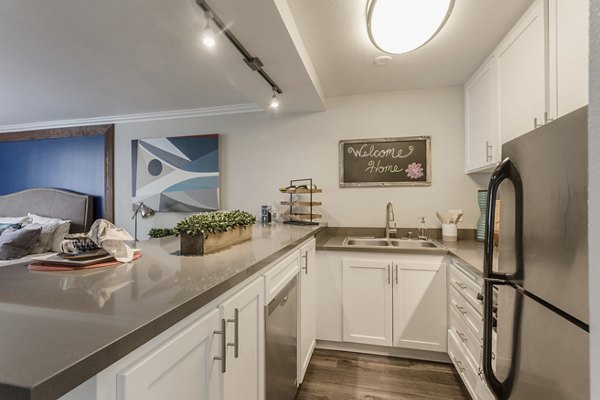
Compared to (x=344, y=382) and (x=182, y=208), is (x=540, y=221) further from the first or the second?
(x=182, y=208)

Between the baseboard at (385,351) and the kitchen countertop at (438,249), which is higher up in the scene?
the kitchen countertop at (438,249)

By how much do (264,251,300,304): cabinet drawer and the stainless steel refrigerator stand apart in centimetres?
78

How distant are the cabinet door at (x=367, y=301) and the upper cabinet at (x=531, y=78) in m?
1.13

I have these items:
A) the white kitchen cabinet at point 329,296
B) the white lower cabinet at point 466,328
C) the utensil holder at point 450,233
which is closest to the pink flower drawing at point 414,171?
the utensil holder at point 450,233

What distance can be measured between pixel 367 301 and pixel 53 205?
12.1 feet

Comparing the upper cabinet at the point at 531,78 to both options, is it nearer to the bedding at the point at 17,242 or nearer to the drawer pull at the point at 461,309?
the drawer pull at the point at 461,309

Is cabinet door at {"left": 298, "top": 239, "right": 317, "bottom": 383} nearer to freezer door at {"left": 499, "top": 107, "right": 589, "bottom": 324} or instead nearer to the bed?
freezer door at {"left": 499, "top": 107, "right": 589, "bottom": 324}

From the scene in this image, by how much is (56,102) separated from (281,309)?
3076mm

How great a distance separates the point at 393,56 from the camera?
1.97 metres

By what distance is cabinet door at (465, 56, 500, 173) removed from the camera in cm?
192
